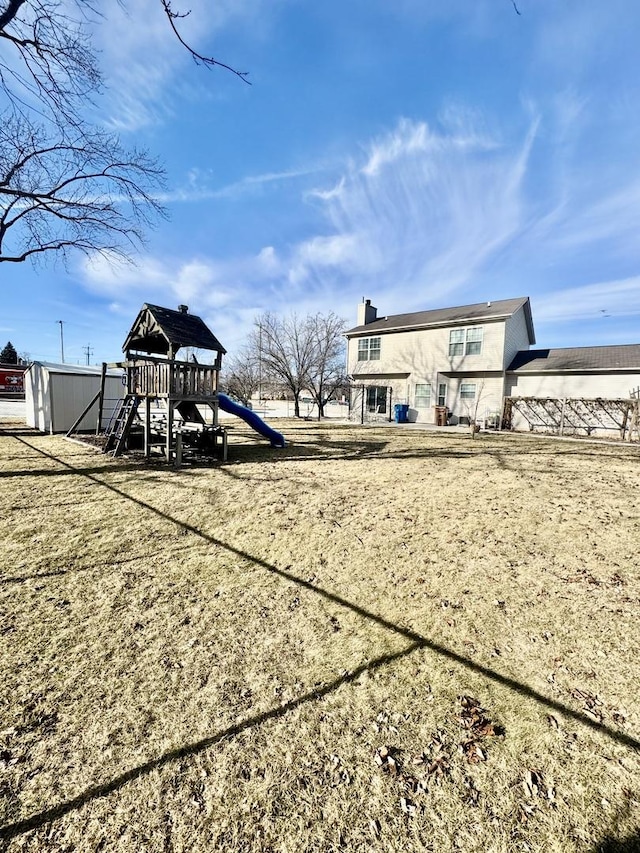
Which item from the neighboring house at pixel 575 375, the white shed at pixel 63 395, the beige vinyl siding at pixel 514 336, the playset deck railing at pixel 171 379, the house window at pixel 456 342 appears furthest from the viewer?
the house window at pixel 456 342

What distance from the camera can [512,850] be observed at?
1.65 meters

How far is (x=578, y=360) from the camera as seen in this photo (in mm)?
18672

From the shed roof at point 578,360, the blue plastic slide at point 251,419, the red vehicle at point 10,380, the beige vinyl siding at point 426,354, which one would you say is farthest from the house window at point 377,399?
the red vehicle at point 10,380

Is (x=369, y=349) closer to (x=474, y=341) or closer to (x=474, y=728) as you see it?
(x=474, y=341)

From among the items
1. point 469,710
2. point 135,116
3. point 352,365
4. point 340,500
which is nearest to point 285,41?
point 135,116

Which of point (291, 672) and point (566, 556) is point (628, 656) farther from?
point (291, 672)

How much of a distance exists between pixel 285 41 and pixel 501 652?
29.7ft

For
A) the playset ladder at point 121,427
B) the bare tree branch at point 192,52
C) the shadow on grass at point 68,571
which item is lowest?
the shadow on grass at point 68,571

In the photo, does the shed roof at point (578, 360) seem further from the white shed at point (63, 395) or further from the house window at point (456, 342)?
the white shed at point (63, 395)

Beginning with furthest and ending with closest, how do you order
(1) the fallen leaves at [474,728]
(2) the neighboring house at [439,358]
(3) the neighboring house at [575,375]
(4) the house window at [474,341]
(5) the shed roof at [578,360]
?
(4) the house window at [474,341], (2) the neighboring house at [439,358], (5) the shed roof at [578,360], (3) the neighboring house at [575,375], (1) the fallen leaves at [474,728]

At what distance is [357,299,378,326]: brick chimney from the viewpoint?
26.8 meters

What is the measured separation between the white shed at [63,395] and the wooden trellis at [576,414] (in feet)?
65.7

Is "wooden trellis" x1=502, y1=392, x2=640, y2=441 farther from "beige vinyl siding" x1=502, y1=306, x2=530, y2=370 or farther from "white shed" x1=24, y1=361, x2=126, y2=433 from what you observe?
"white shed" x1=24, y1=361, x2=126, y2=433

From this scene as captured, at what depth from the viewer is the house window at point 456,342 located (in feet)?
69.3
